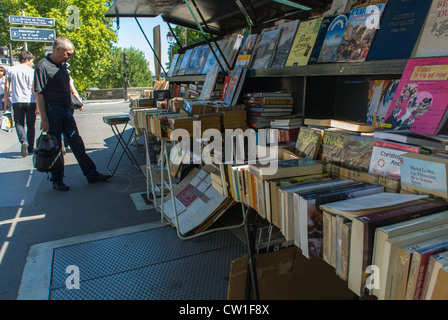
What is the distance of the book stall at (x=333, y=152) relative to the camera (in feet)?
3.75

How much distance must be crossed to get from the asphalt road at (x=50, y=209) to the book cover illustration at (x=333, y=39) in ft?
8.02

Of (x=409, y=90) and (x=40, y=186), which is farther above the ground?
(x=409, y=90)

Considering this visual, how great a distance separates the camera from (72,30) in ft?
64.3

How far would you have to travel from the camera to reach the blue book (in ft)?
5.93

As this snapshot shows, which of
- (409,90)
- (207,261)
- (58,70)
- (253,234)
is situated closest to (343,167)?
(409,90)

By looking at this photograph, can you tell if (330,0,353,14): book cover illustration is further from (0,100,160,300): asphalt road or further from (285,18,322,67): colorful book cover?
(0,100,160,300): asphalt road

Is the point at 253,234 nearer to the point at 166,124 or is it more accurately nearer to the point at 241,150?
the point at 241,150

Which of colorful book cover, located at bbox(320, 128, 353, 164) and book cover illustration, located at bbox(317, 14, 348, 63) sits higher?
book cover illustration, located at bbox(317, 14, 348, 63)

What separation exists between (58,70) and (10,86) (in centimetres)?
292

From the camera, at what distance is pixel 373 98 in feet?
7.64

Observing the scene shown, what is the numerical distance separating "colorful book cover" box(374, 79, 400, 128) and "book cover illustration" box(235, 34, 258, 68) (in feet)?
4.88

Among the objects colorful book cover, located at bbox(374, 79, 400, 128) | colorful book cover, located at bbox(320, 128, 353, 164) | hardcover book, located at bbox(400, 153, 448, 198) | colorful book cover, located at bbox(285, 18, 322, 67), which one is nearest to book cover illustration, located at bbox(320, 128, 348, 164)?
colorful book cover, located at bbox(320, 128, 353, 164)

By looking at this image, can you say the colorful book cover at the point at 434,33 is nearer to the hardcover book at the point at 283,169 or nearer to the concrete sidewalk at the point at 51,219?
the hardcover book at the point at 283,169

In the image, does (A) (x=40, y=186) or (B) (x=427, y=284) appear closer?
(B) (x=427, y=284)
